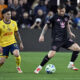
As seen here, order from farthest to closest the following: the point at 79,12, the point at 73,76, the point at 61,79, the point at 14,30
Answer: the point at 79,12
the point at 14,30
the point at 73,76
the point at 61,79

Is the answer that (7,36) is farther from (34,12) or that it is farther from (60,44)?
(34,12)

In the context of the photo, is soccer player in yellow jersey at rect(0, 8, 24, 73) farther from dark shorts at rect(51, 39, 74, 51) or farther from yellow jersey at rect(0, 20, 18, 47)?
dark shorts at rect(51, 39, 74, 51)

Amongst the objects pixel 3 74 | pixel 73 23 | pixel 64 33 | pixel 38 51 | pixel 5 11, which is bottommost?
pixel 38 51

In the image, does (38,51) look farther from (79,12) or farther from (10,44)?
(10,44)

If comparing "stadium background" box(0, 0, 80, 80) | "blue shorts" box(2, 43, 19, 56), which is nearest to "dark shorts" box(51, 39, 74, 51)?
"stadium background" box(0, 0, 80, 80)

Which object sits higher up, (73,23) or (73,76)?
(73,76)

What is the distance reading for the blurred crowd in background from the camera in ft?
69.2

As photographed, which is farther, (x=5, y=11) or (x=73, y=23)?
(x=73, y=23)

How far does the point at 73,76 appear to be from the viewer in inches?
471

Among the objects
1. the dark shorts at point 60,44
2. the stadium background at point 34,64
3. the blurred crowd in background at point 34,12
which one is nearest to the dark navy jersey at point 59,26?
the dark shorts at point 60,44

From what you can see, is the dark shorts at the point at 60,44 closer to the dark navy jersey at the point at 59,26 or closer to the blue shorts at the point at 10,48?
the dark navy jersey at the point at 59,26

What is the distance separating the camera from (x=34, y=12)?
868 inches

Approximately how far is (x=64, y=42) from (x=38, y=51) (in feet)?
31.6

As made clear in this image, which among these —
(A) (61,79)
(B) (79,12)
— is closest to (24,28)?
(B) (79,12)
